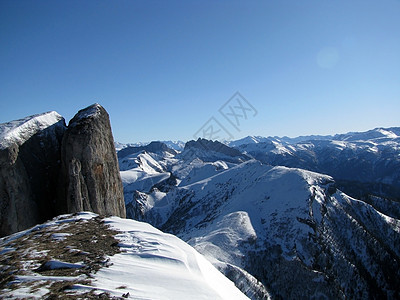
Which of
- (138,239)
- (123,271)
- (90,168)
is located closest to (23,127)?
(90,168)

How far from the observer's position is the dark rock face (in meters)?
18.5

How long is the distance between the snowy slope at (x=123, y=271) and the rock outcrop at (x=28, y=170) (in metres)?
7.21

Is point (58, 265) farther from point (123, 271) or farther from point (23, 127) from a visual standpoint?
point (23, 127)

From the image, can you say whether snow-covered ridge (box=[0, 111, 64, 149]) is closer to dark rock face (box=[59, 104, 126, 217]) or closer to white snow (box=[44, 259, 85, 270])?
dark rock face (box=[59, 104, 126, 217])

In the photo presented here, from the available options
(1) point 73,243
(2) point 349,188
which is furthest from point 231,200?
(2) point 349,188

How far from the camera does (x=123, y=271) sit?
789cm

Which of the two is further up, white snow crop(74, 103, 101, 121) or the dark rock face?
white snow crop(74, 103, 101, 121)

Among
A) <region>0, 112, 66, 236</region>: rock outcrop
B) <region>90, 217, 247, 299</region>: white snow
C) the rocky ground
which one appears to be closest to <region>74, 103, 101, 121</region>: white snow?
<region>0, 112, 66, 236</region>: rock outcrop

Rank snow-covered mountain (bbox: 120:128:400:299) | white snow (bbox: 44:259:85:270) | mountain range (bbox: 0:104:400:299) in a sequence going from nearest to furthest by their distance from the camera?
mountain range (bbox: 0:104:400:299) → white snow (bbox: 44:259:85:270) → snow-covered mountain (bbox: 120:128:400:299)

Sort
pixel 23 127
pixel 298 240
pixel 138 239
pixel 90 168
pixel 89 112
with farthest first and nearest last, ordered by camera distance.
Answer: pixel 298 240 < pixel 89 112 < pixel 90 168 < pixel 23 127 < pixel 138 239

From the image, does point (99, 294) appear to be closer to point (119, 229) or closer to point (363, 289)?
point (119, 229)

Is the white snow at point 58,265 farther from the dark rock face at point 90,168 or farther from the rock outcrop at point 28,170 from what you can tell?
the rock outcrop at point 28,170

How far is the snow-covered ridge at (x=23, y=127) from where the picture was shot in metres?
18.0

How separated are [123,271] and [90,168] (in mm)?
13850
